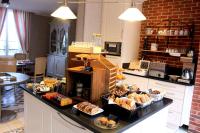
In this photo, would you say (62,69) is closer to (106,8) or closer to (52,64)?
(52,64)

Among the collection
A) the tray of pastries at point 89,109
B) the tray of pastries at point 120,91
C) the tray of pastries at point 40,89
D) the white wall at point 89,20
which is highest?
the white wall at point 89,20

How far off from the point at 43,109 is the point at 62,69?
4.54m

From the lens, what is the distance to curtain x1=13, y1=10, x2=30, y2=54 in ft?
21.6

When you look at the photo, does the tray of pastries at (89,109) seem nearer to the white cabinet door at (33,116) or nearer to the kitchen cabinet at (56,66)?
→ the white cabinet door at (33,116)

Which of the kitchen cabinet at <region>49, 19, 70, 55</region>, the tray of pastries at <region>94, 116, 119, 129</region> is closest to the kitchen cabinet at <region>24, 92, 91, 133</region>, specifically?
the tray of pastries at <region>94, 116, 119, 129</region>

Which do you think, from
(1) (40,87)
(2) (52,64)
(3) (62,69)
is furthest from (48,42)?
(1) (40,87)

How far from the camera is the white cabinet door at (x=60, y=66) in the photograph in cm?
636

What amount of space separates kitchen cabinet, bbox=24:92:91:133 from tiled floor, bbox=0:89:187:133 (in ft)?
2.24

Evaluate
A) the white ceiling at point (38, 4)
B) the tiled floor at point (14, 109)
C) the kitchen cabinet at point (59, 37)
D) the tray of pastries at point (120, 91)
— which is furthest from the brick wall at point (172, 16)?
the kitchen cabinet at point (59, 37)

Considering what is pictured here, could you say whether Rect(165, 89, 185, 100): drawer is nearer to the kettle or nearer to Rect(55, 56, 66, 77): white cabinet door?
the kettle

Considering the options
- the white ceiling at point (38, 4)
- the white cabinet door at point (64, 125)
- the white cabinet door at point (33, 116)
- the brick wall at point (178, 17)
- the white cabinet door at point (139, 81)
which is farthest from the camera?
the white ceiling at point (38, 4)

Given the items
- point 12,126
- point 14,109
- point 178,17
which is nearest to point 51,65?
point 14,109

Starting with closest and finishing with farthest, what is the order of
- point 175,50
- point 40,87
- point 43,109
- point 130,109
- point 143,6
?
point 130,109, point 43,109, point 40,87, point 175,50, point 143,6

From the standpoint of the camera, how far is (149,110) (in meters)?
1.70
